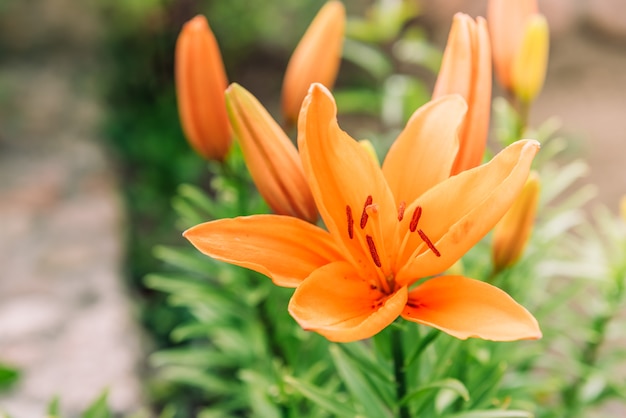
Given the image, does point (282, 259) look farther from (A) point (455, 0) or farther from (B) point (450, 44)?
(A) point (455, 0)

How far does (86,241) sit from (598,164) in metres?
1.68

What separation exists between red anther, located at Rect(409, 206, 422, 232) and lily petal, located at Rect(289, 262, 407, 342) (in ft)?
0.14

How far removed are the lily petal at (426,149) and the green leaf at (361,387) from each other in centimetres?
20

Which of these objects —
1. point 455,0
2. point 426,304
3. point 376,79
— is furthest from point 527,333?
point 455,0

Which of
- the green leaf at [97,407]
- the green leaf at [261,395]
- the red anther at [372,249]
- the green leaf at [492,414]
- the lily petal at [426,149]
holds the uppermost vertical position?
the lily petal at [426,149]

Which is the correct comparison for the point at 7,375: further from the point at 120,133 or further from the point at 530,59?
the point at 120,133

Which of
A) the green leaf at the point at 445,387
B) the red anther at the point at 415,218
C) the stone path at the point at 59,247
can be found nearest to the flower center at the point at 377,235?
the red anther at the point at 415,218

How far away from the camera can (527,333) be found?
42cm

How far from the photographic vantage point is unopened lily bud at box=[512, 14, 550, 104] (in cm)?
68

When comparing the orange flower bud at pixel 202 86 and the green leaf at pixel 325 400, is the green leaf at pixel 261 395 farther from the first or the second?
the orange flower bud at pixel 202 86

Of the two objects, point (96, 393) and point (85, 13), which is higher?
point (85, 13)

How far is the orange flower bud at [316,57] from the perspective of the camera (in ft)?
2.43

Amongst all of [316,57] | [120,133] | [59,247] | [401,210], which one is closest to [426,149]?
[401,210]

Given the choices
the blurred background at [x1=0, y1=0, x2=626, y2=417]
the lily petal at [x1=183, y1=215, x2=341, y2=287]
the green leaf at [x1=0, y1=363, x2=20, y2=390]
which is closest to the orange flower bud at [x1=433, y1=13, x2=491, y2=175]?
the lily petal at [x1=183, y1=215, x2=341, y2=287]
